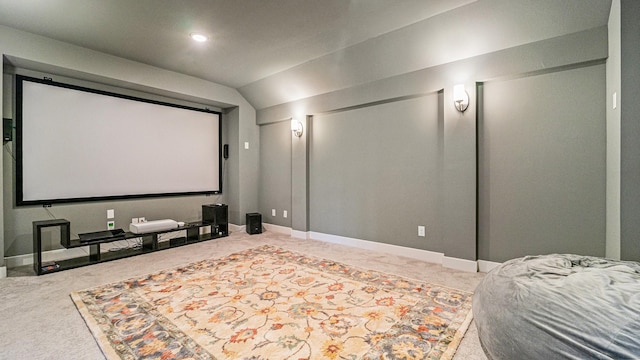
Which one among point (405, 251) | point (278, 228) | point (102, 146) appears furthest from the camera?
point (278, 228)

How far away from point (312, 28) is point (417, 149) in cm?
197

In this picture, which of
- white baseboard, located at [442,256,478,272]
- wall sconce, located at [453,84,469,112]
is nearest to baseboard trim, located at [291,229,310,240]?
white baseboard, located at [442,256,478,272]

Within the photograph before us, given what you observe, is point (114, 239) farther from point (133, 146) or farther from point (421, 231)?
point (421, 231)

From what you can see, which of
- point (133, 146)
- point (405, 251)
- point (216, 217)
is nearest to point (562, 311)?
point (405, 251)

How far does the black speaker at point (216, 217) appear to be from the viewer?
493cm

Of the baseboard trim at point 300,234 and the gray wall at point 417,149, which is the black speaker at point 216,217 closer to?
the baseboard trim at point 300,234

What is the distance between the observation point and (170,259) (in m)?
3.80

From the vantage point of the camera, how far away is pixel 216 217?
494cm

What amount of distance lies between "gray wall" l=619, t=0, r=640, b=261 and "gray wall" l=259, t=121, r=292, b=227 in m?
4.29

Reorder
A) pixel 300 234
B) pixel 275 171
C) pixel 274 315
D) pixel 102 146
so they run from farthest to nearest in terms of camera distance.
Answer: pixel 275 171
pixel 300 234
pixel 102 146
pixel 274 315

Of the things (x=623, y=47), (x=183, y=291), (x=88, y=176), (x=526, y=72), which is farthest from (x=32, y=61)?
(x=623, y=47)

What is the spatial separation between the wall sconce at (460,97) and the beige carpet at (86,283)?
1.89 meters

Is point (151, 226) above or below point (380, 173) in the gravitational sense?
below

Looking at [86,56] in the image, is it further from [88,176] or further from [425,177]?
[425,177]
